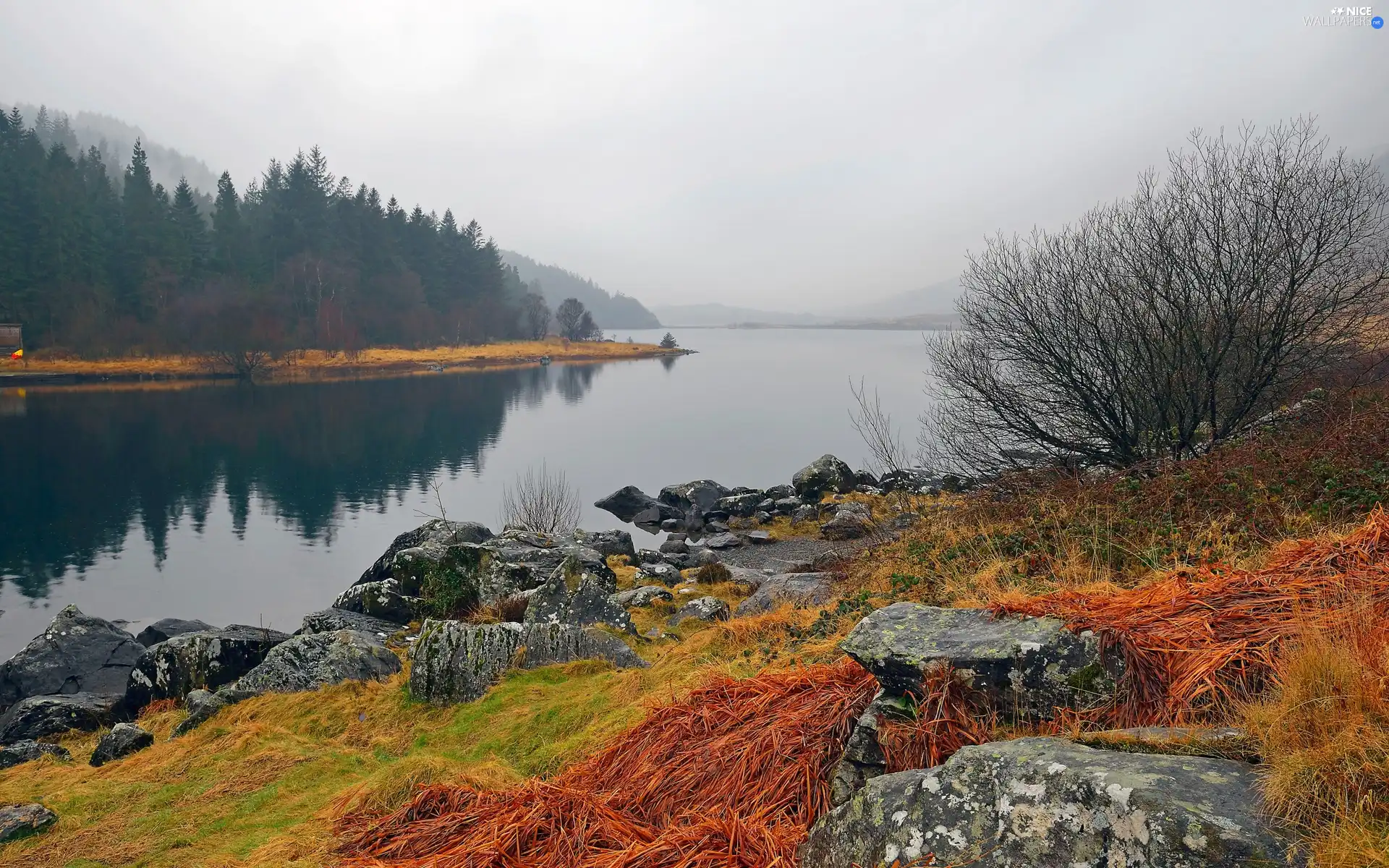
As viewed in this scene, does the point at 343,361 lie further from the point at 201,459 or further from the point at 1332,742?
the point at 1332,742

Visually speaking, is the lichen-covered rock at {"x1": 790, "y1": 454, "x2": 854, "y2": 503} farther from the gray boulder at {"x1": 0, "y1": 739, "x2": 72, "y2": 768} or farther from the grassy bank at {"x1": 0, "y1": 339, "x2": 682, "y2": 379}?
the grassy bank at {"x1": 0, "y1": 339, "x2": 682, "y2": 379}

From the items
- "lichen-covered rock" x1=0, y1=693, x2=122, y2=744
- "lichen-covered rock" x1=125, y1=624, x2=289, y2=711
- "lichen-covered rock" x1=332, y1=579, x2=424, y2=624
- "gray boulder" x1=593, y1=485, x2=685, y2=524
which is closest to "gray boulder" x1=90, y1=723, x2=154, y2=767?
"lichen-covered rock" x1=125, y1=624, x2=289, y2=711

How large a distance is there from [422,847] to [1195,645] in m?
3.88

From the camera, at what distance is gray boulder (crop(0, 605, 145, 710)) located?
1216 cm

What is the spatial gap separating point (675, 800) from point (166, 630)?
15954mm

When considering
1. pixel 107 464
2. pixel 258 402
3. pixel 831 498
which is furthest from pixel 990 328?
pixel 258 402

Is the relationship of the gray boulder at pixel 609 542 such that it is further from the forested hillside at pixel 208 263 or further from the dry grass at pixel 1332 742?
the forested hillside at pixel 208 263

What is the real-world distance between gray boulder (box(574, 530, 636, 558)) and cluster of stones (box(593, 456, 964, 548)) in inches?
106

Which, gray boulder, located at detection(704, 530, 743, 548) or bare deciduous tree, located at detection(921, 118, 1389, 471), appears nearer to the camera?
bare deciduous tree, located at detection(921, 118, 1389, 471)

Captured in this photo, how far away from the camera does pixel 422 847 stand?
12.8 feet

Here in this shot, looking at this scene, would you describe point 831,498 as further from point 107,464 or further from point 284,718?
point 107,464

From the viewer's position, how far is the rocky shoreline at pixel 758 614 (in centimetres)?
241

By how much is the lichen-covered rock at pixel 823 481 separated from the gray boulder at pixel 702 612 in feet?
52.3

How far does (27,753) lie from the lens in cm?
853
